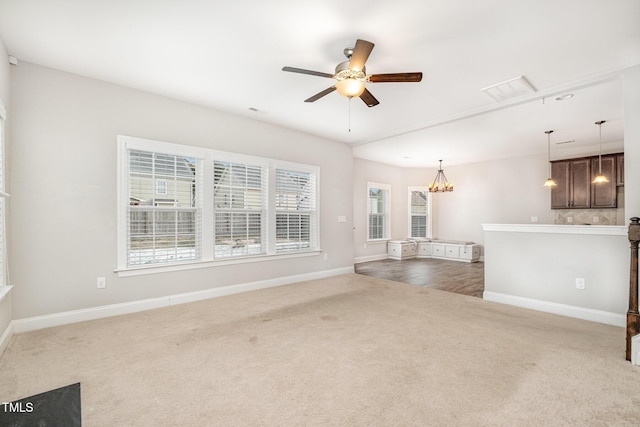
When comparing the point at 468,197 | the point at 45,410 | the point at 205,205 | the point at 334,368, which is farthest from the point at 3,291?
the point at 468,197

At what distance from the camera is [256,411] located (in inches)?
69.6

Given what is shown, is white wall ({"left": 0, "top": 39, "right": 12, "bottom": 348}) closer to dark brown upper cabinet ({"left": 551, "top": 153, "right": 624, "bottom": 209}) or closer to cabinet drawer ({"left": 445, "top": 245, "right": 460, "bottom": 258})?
cabinet drawer ({"left": 445, "top": 245, "right": 460, "bottom": 258})

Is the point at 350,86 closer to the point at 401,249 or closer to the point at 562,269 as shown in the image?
the point at 562,269

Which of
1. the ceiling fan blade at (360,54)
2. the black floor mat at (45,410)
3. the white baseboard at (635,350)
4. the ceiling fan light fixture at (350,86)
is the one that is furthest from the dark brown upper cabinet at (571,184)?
the black floor mat at (45,410)

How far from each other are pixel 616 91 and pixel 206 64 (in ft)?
16.3

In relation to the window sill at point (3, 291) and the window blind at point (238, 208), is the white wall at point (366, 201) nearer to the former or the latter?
the window blind at point (238, 208)

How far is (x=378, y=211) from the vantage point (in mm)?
8578

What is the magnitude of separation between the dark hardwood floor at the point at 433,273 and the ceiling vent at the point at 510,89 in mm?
2908

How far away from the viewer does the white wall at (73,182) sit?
9.95 ft

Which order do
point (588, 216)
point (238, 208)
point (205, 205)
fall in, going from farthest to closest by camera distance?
point (588, 216) < point (238, 208) < point (205, 205)

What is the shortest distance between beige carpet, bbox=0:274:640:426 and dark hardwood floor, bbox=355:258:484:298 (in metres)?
1.41

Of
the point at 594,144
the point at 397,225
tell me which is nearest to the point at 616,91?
the point at 594,144

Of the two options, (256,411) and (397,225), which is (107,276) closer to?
(256,411)

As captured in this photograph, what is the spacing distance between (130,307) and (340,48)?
12.7 feet
